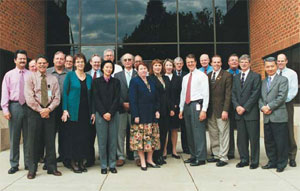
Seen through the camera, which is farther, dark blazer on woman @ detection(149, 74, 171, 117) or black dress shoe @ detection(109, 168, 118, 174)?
dark blazer on woman @ detection(149, 74, 171, 117)

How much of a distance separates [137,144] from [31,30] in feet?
21.9

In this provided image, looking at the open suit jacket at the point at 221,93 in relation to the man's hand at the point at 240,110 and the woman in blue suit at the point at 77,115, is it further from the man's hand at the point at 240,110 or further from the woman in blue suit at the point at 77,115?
the woman in blue suit at the point at 77,115

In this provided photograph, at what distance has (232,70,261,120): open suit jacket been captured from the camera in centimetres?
515

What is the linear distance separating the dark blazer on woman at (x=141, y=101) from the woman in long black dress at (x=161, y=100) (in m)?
0.38

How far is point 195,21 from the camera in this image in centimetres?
1078

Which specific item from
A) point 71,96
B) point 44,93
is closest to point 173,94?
point 71,96

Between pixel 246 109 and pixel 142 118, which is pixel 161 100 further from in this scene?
pixel 246 109

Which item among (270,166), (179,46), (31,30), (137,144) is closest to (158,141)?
(137,144)

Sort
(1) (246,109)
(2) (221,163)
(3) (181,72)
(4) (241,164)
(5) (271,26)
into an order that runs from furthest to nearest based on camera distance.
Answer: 1. (5) (271,26)
2. (3) (181,72)
3. (2) (221,163)
4. (4) (241,164)
5. (1) (246,109)

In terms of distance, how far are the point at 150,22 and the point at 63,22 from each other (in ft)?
10.6

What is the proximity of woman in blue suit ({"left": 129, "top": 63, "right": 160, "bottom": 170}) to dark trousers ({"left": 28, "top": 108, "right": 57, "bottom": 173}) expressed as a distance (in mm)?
1347

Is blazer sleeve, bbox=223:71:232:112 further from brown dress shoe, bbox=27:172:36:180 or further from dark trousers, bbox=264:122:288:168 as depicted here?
brown dress shoe, bbox=27:172:36:180

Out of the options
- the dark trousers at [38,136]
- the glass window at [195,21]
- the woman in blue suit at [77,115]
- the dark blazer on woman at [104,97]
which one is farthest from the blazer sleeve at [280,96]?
the glass window at [195,21]

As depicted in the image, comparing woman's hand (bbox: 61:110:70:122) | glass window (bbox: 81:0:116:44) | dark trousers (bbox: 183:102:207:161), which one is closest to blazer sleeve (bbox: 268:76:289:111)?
dark trousers (bbox: 183:102:207:161)
